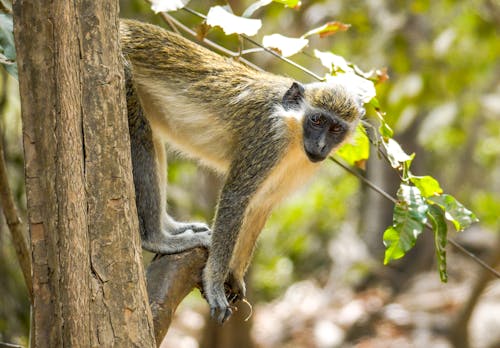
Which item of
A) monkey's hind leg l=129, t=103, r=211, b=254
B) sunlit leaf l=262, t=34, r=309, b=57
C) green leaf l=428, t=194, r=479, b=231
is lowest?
monkey's hind leg l=129, t=103, r=211, b=254

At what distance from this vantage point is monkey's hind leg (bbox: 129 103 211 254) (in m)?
4.44

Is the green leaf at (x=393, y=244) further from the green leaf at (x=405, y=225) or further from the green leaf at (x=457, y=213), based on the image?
the green leaf at (x=457, y=213)

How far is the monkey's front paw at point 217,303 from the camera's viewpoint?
14.8ft

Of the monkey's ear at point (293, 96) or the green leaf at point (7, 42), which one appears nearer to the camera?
the green leaf at point (7, 42)

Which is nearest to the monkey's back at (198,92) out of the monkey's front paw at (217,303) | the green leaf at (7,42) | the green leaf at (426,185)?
the monkey's front paw at (217,303)

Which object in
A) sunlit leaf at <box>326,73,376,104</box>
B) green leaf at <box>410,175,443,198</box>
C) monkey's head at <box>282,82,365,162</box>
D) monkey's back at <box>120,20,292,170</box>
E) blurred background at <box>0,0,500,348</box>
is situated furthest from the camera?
blurred background at <box>0,0,500,348</box>

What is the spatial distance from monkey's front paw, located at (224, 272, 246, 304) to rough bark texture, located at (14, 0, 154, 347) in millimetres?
1931

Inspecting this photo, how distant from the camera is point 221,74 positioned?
5.02 meters

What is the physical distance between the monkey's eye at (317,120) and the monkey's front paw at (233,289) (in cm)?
113

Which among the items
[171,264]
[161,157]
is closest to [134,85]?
[161,157]

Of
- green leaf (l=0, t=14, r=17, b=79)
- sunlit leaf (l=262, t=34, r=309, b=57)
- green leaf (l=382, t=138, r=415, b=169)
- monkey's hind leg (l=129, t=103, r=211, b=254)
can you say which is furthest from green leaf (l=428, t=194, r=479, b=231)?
green leaf (l=0, t=14, r=17, b=79)

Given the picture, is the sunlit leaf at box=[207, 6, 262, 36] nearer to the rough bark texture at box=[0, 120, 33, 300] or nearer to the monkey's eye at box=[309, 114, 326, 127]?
the monkey's eye at box=[309, 114, 326, 127]

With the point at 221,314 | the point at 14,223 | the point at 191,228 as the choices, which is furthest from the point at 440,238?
Answer: the point at 14,223

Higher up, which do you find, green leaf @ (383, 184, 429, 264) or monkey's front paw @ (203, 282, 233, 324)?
green leaf @ (383, 184, 429, 264)
